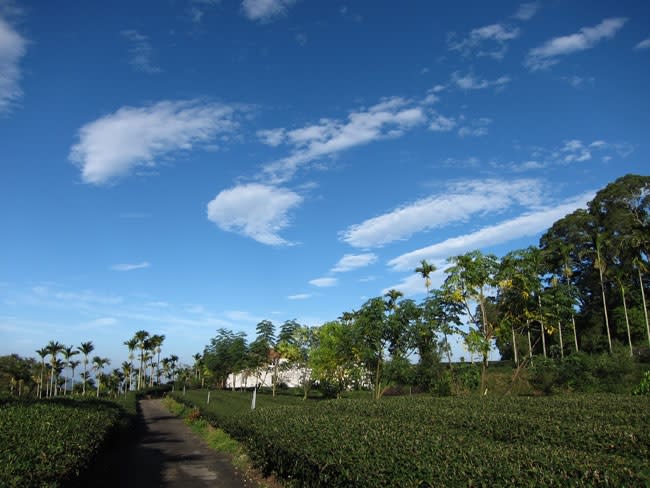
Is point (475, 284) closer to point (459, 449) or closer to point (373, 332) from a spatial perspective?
point (373, 332)

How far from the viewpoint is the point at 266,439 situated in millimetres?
10484

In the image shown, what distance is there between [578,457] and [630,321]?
1689 inches

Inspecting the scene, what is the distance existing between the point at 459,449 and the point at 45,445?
7.07 meters

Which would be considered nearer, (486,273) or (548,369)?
(486,273)

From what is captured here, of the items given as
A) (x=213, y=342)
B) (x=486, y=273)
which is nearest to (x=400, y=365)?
(x=486, y=273)

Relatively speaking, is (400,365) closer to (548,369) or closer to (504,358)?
(548,369)

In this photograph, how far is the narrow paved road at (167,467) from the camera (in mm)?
11469

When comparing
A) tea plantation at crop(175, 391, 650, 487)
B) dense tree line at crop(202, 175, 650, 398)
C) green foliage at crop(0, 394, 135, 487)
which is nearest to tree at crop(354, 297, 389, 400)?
dense tree line at crop(202, 175, 650, 398)

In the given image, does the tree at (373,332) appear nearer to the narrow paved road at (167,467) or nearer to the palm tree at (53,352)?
the narrow paved road at (167,467)

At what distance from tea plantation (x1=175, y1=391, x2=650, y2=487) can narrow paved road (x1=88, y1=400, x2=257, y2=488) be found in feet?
3.66

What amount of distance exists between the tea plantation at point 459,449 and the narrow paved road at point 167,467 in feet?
3.66

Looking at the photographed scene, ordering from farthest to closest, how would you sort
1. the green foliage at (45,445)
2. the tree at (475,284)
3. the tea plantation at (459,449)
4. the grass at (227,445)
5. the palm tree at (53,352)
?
the palm tree at (53,352) < the tree at (475,284) < the grass at (227,445) < the green foliage at (45,445) < the tea plantation at (459,449)

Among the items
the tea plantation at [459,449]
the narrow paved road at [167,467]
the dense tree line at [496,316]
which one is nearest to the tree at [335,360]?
the dense tree line at [496,316]

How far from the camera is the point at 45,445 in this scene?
8.07 meters
